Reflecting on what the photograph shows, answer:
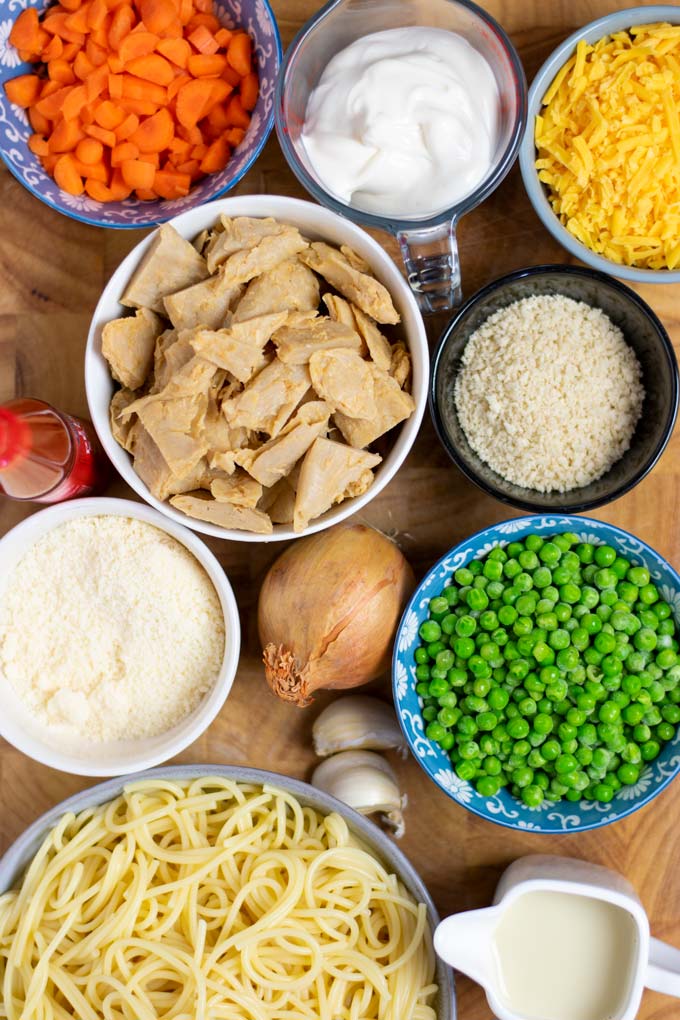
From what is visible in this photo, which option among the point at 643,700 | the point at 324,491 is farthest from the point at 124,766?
the point at 643,700

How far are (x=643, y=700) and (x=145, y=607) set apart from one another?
3.01ft

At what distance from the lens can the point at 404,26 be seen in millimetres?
1711

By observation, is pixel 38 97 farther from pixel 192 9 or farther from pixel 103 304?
pixel 103 304

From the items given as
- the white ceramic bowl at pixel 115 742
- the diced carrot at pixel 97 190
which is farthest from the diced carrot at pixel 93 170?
the white ceramic bowl at pixel 115 742

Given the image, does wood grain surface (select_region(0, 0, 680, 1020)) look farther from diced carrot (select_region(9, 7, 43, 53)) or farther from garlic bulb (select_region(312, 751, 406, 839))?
diced carrot (select_region(9, 7, 43, 53))

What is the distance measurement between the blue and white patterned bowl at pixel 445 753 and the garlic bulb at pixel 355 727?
11 centimetres

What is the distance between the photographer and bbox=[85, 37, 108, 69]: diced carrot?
177 cm

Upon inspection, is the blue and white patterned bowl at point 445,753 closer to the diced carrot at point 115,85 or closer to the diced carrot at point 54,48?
the diced carrot at point 115,85

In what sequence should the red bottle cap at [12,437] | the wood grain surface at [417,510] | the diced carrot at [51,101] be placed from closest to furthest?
1. the red bottle cap at [12,437]
2. the diced carrot at [51,101]
3. the wood grain surface at [417,510]

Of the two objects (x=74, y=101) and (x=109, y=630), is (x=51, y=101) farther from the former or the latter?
(x=109, y=630)

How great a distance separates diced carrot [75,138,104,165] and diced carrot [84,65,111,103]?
0.24ft

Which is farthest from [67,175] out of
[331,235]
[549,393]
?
[549,393]

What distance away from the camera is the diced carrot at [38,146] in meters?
1.83

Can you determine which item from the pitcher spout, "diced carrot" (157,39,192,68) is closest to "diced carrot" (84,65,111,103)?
"diced carrot" (157,39,192,68)
